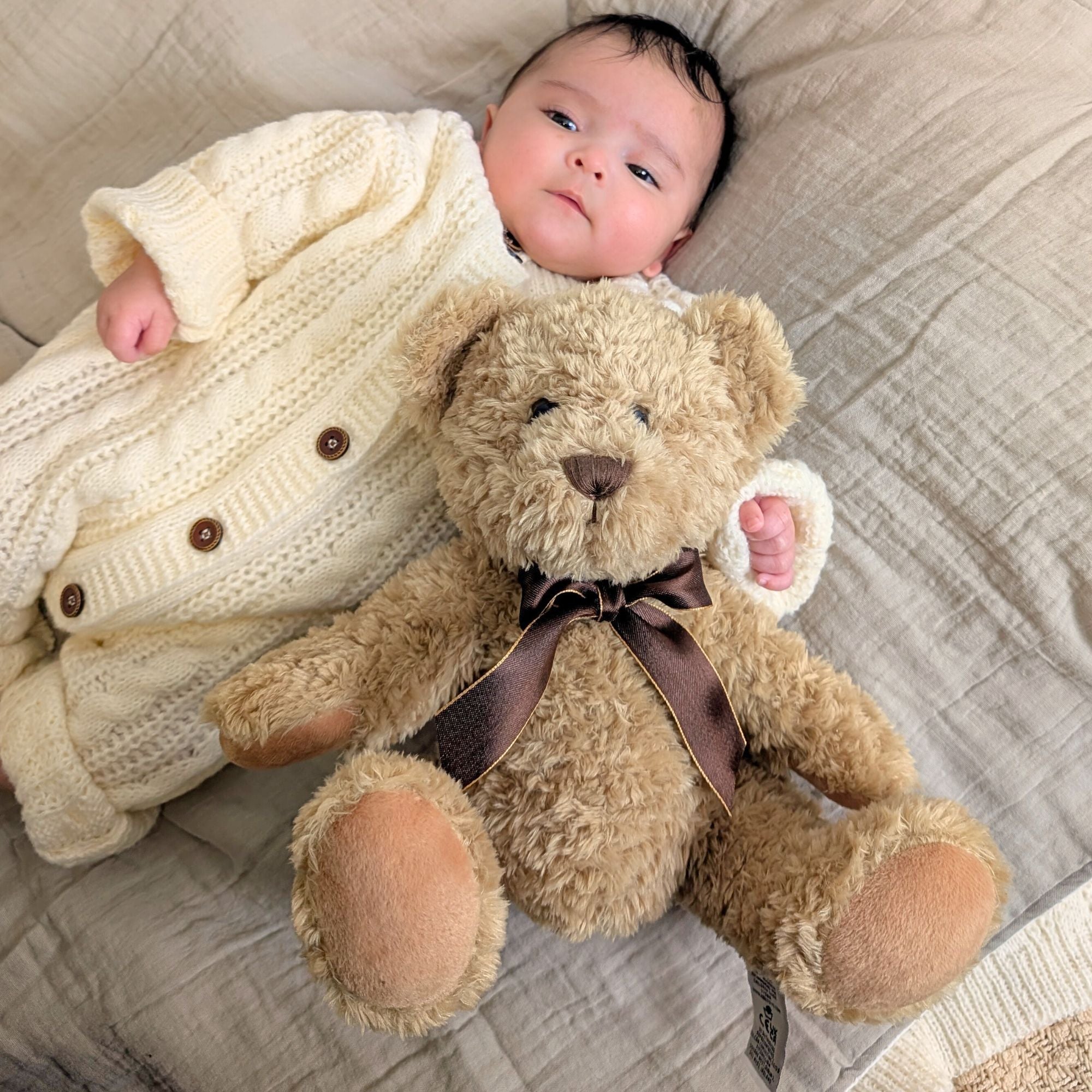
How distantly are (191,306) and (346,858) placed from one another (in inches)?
22.3

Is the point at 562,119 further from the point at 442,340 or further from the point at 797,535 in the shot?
the point at 797,535

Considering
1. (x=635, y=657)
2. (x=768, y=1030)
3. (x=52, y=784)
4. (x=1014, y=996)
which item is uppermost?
(x=635, y=657)

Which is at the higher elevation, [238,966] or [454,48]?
[454,48]

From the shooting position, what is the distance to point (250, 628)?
87cm

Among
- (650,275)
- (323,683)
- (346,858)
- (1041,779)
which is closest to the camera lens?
(346,858)

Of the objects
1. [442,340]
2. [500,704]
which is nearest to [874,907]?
[500,704]

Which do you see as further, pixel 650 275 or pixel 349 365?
pixel 650 275

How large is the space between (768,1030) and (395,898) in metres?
0.35

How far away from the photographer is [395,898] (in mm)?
573

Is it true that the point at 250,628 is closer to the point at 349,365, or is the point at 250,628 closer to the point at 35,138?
the point at 349,365

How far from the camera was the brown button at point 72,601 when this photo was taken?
2.80ft

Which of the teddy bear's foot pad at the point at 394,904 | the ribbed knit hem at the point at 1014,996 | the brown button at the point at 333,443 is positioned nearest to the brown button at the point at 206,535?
the brown button at the point at 333,443

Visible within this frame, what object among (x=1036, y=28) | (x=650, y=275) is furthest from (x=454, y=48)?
(x=1036, y=28)

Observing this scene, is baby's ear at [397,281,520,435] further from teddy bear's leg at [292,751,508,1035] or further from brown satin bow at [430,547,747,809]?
teddy bear's leg at [292,751,508,1035]
